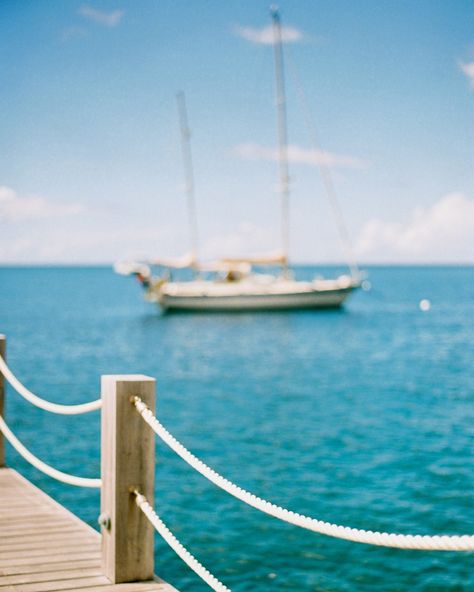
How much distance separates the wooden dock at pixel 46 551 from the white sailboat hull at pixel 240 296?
2059 inches

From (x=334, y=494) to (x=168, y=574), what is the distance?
13.6 feet

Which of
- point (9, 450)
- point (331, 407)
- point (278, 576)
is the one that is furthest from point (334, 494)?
point (331, 407)

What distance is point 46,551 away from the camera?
481cm

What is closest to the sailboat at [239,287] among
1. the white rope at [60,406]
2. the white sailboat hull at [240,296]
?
the white sailboat hull at [240,296]

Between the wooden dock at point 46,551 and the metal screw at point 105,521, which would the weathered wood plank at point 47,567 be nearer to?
the wooden dock at point 46,551

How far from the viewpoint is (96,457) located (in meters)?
15.0

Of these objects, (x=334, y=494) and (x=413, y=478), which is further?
(x=413, y=478)

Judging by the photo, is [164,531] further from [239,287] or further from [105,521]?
[239,287]

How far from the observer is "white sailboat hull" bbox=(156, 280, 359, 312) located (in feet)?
192

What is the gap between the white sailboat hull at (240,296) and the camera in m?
58.5

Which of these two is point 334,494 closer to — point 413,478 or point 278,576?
point 413,478

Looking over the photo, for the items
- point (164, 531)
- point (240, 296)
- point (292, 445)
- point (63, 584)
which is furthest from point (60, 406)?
point (240, 296)

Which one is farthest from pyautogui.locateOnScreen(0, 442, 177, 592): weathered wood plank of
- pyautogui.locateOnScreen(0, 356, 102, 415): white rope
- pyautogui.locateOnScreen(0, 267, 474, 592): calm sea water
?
pyautogui.locateOnScreen(0, 267, 474, 592): calm sea water

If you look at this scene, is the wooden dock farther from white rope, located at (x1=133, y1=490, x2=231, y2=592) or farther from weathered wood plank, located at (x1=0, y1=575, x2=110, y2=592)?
white rope, located at (x1=133, y1=490, x2=231, y2=592)
